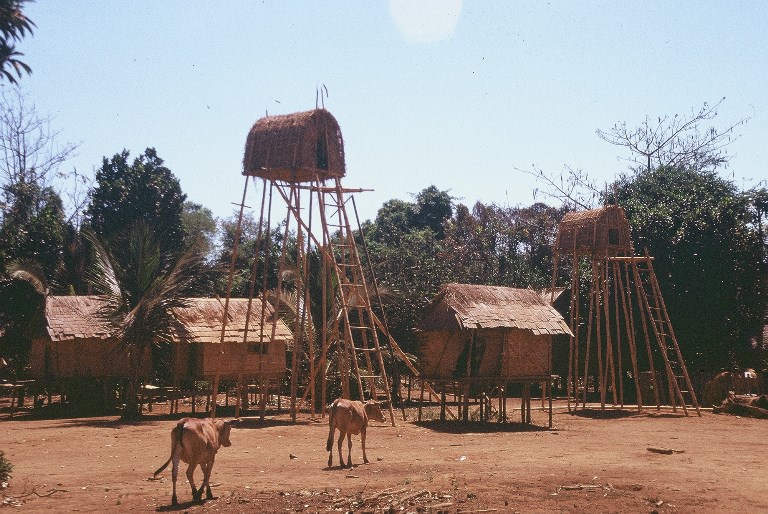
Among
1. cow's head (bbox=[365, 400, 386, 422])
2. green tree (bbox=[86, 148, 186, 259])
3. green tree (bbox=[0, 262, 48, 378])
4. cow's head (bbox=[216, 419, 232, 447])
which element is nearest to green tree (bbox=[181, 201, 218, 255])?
green tree (bbox=[86, 148, 186, 259])

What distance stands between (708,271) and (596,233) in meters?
8.12

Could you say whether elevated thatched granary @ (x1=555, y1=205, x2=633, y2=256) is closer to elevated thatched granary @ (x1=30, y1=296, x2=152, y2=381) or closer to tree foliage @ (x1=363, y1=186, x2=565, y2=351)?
tree foliage @ (x1=363, y1=186, x2=565, y2=351)

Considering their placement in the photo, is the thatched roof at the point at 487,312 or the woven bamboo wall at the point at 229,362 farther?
the woven bamboo wall at the point at 229,362

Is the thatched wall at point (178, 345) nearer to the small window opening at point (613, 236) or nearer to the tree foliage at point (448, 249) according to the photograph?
the tree foliage at point (448, 249)

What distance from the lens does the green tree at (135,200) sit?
Result: 1505 inches

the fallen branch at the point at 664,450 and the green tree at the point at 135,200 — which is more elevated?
the green tree at the point at 135,200

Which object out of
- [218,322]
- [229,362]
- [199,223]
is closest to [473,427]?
[229,362]

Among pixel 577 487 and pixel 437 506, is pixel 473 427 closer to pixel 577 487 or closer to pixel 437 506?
pixel 577 487

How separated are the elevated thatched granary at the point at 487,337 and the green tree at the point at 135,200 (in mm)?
17304

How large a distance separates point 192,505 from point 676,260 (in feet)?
85.0

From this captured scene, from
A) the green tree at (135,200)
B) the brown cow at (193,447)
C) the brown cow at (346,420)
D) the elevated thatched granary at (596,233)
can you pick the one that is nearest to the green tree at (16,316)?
the green tree at (135,200)

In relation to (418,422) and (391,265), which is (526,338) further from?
(391,265)

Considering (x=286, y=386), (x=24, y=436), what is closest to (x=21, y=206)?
(x=286, y=386)

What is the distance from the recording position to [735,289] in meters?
32.6
